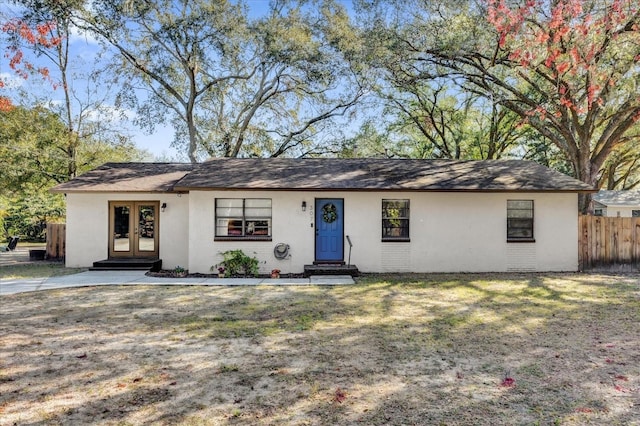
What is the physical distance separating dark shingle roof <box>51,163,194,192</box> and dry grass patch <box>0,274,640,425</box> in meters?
4.86

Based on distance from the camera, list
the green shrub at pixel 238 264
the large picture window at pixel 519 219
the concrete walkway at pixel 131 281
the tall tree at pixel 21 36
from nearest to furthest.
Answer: the concrete walkway at pixel 131 281
the green shrub at pixel 238 264
the large picture window at pixel 519 219
the tall tree at pixel 21 36

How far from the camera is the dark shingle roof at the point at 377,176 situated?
11375 millimetres

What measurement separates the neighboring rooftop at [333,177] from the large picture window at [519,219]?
70 centimetres

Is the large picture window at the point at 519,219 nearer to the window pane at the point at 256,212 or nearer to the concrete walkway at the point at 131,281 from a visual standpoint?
the concrete walkway at the point at 131,281

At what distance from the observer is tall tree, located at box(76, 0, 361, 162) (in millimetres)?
17516

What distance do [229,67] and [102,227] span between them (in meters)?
10.8

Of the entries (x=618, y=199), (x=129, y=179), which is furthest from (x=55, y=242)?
(x=618, y=199)

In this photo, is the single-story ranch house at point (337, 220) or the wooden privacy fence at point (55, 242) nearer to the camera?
the single-story ranch house at point (337, 220)

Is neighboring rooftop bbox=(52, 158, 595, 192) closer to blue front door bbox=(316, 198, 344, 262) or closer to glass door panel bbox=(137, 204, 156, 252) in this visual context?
blue front door bbox=(316, 198, 344, 262)

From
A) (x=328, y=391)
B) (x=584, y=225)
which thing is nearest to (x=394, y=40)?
(x=584, y=225)

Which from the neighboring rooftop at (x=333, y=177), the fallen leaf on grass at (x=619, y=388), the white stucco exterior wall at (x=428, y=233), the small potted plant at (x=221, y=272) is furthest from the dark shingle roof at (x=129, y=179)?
the fallen leaf on grass at (x=619, y=388)

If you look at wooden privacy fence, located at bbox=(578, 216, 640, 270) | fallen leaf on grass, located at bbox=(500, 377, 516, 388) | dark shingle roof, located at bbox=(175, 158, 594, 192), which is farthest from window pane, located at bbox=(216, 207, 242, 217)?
wooden privacy fence, located at bbox=(578, 216, 640, 270)

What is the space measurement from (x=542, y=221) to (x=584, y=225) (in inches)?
55.0

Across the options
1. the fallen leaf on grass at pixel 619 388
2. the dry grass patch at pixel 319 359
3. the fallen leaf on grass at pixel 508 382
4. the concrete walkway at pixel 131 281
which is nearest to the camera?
the dry grass patch at pixel 319 359
